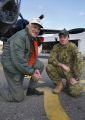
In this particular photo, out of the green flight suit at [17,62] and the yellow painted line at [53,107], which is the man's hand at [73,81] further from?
the green flight suit at [17,62]

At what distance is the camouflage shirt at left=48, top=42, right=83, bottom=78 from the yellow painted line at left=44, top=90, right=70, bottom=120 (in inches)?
22.1

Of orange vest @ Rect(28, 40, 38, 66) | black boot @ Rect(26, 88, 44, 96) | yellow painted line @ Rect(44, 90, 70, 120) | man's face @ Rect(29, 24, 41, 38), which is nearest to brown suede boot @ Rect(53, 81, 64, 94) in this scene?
yellow painted line @ Rect(44, 90, 70, 120)

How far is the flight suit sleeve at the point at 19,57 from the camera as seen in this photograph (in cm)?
538

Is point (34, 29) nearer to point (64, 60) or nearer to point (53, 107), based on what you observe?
point (64, 60)

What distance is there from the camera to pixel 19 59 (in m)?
5.38

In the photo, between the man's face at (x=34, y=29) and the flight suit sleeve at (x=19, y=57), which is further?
the man's face at (x=34, y=29)

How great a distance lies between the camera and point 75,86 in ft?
19.8

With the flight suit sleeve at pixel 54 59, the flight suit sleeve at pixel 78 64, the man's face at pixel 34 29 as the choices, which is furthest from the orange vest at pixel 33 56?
the flight suit sleeve at pixel 78 64

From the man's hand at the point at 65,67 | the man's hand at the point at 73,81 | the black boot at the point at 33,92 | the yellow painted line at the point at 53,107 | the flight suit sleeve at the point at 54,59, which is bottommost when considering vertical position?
the black boot at the point at 33,92

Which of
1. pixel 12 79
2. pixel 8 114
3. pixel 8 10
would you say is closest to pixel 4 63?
pixel 12 79

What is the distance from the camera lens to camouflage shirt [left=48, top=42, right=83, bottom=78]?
608 cm

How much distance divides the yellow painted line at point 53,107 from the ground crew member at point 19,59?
424 mm

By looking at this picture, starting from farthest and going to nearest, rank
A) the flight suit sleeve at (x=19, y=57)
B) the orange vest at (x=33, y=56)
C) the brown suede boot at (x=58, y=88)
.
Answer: the brown suede boot at (x=58, y=88) → the orange vest at (x=33, y=56) → the flight suit sleeve at (x=19, y=57)

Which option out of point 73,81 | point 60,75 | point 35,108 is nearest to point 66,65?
point 60,75
